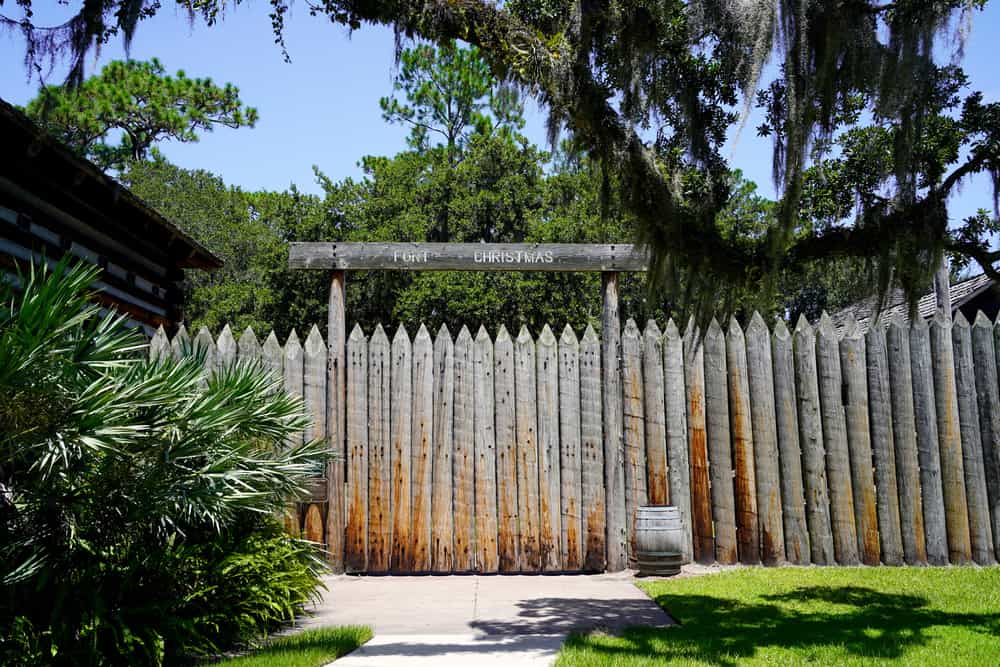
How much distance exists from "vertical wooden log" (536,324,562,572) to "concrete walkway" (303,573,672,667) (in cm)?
29

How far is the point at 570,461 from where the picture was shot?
7898 millimetres

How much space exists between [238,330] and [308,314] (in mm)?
2662

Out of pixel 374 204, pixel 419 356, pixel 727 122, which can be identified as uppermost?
pixel 374 204

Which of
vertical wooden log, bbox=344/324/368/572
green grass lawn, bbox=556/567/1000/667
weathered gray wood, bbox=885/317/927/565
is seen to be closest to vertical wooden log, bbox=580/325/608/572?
green grass lawn, bbox=556/567/1000/667

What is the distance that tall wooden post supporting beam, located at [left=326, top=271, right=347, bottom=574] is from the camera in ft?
25.7

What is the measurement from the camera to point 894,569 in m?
7.52

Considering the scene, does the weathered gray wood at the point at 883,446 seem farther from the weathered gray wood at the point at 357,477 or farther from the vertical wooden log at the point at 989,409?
the weathered gray wood at the point at 357,477

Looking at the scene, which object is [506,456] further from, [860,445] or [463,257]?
[860,445]

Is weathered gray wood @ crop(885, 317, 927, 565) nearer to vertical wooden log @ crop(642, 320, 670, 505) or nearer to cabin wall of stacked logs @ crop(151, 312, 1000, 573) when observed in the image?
cabin wall of stacked logs @ crop(151, 312, 1000, 573)

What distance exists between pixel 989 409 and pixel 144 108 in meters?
30.1

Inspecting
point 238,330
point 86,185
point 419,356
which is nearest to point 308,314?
point 238,330

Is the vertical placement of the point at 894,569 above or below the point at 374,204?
below

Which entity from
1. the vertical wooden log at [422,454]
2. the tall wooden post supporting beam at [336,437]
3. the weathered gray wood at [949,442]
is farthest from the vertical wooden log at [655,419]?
the tall wooden post supporting beam at [336,437]

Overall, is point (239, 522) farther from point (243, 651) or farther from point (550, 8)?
point (550, 8)
